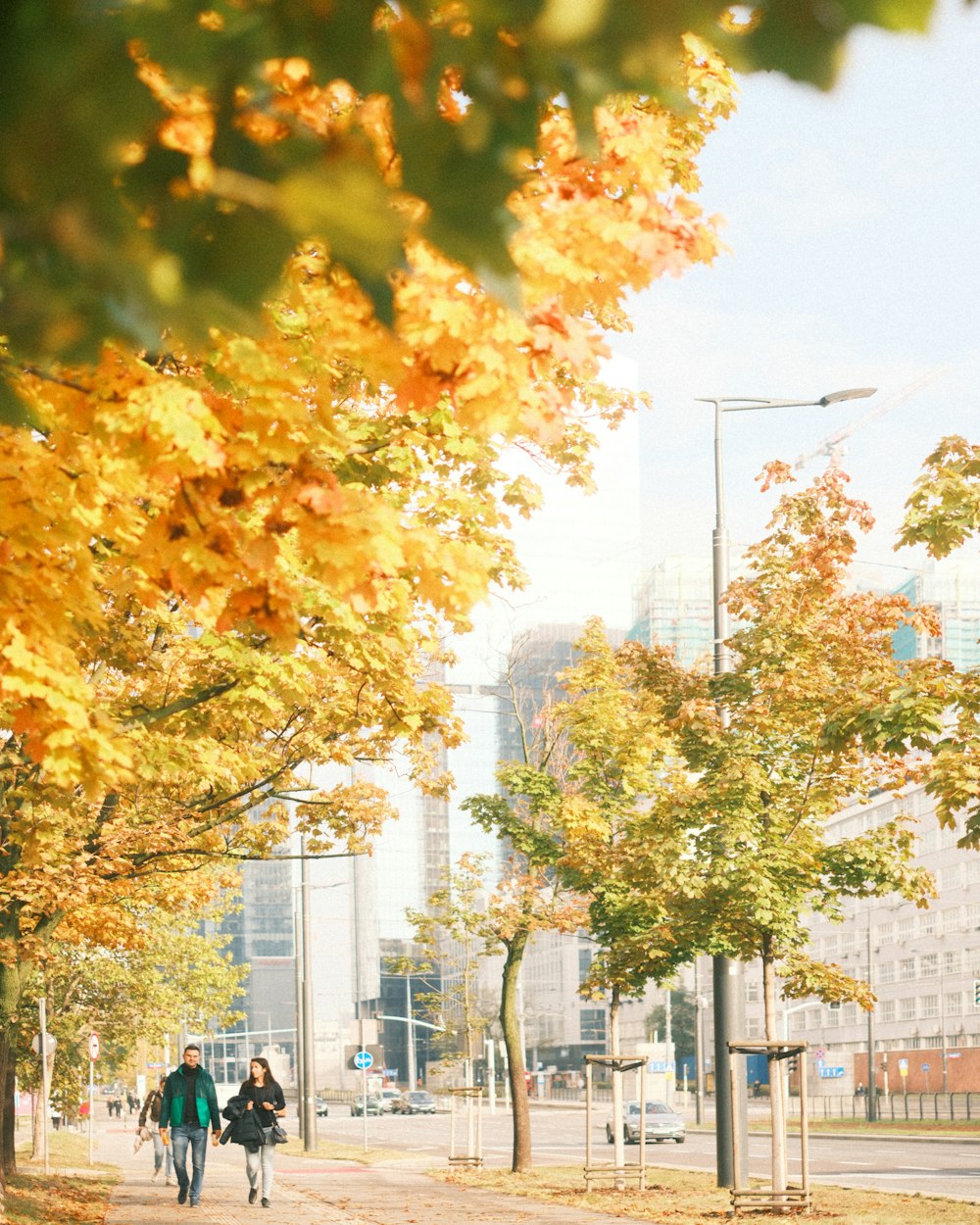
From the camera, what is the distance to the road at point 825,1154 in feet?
80.8

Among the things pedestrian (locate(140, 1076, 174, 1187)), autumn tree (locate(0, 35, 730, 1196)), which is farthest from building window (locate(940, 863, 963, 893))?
autumn tree (locate(0, 35, 730, 1196))

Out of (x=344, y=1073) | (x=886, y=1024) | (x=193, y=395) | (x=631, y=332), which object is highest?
(x=631, y=332)

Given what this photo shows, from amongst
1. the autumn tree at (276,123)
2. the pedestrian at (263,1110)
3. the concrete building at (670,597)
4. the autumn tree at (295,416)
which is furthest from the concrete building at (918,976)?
the autumn tree at (276,123)

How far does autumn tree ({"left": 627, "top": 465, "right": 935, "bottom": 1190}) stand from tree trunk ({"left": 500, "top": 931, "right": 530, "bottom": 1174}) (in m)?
9.41

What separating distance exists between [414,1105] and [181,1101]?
8043 centimetres

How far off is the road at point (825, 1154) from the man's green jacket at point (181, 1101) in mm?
8379

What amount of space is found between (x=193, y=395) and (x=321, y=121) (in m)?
2.68

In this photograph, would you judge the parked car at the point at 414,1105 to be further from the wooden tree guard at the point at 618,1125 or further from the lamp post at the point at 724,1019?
the lamp post at the point at 724,1019

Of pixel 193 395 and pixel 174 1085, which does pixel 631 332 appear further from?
pixel 174 1085

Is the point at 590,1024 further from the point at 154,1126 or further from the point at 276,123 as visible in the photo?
the point at 276,123

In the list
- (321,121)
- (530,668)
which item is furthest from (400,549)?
(530,668)

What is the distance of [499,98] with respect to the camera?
227 centimetres

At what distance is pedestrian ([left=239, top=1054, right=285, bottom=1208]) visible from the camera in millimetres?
19062

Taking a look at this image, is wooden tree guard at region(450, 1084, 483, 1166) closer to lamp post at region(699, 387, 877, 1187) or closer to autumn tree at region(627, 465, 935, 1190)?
lamp post at region(699, 387, 877, 1187)
